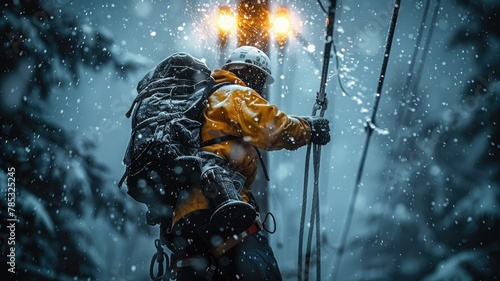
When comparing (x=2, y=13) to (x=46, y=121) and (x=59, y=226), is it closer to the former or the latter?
(x=46, y=121)

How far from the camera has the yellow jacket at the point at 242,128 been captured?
255 centimetres

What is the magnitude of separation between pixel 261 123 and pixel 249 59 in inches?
32.7

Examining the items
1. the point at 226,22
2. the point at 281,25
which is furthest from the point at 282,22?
the point at 226,22

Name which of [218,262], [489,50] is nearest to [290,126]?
[218,262]

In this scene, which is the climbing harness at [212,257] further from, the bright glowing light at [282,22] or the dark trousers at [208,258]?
the bright glowing light at [282,22]

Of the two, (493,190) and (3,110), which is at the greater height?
(493,190)

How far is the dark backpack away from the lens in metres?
2.45

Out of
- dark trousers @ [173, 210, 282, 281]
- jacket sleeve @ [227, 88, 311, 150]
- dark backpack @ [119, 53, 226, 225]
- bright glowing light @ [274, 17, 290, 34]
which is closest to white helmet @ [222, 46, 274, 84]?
dark backpack @ [119, 53, 226, 225]

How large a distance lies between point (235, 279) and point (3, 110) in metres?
→ 6.57

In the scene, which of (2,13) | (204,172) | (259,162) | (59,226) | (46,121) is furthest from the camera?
(59,226)

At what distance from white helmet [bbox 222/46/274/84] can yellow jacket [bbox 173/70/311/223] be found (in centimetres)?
50

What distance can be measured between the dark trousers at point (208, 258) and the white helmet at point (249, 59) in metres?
1.26

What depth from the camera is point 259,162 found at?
2.99 m

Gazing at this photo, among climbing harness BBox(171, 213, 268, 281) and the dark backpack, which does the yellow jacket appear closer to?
the dark backpack
